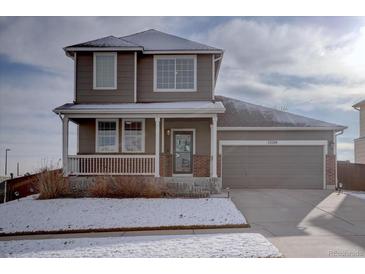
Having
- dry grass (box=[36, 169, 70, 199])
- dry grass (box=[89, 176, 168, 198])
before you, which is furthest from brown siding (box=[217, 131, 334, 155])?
dry grass (box=[36, 169, 70, 199])

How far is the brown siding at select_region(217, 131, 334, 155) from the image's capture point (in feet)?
40.8

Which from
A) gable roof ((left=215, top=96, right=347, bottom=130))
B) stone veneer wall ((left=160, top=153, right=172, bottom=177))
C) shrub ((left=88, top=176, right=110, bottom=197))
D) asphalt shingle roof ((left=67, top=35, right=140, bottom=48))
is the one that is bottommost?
shrub ((left=88, top=176, right=110, bottom=197))

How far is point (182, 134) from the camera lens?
12.6 meters

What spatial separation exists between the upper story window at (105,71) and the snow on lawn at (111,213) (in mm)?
3967

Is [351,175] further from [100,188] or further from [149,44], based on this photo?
[100,188]

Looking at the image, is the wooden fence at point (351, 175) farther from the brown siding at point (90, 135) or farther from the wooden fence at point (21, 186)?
the wooden fence at point (21, 186)

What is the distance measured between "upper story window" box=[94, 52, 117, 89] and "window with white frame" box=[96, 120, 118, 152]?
1.20 metres

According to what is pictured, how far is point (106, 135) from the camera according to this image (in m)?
12.1

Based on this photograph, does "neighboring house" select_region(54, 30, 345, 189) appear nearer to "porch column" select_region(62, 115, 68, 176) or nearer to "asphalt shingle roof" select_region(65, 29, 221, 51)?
→ "asphalt shingle roof" select_region(65, 29, 221, 51)

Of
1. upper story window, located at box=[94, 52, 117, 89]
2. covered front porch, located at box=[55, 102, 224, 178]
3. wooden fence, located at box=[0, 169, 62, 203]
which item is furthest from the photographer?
upper story window, located at box=[94, 52, 117, 89]

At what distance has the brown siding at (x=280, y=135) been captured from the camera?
1242 centimetres

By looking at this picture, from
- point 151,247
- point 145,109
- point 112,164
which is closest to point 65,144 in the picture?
point 112,164

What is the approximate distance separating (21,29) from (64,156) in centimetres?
425

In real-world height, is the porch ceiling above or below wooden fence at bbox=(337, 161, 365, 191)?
A: above
